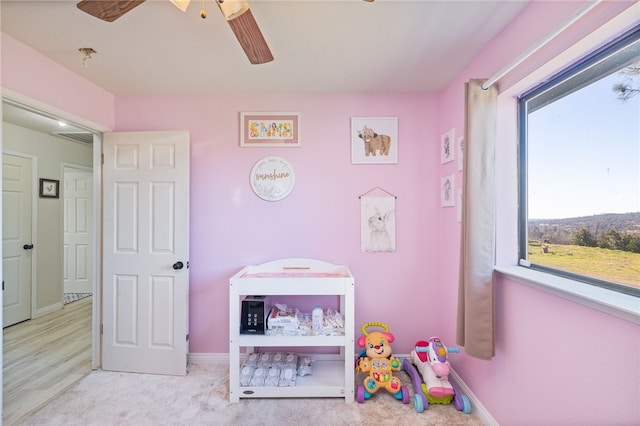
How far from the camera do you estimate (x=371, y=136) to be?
2357mm

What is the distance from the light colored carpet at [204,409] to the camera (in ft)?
5.56

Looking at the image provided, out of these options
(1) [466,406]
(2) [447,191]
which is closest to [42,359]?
(1) [466,406]

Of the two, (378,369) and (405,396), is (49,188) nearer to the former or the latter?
(378,369)

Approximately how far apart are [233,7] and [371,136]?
1.53 m

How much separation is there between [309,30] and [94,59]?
4.99 feet

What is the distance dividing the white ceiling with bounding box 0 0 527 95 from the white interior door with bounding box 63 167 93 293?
320 centimetres

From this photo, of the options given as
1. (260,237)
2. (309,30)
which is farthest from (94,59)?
(260,237)

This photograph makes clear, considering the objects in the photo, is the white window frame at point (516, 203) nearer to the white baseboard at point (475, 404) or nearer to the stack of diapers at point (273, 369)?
the white baseboard at point (475, 404)

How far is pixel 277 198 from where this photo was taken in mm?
2365

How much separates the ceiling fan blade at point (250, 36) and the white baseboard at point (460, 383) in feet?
7.59

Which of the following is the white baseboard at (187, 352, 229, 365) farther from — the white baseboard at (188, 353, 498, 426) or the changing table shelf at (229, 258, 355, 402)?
the changing table shelf at (229, 258, 355, 402)

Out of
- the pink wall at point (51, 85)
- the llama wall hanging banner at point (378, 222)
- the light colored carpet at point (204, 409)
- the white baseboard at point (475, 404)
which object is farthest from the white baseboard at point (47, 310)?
the white baseboard at point (475, 404)

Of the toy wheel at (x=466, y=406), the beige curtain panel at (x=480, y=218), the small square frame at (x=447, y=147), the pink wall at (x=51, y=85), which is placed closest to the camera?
the beige curtain panel at (x=480, y=218)

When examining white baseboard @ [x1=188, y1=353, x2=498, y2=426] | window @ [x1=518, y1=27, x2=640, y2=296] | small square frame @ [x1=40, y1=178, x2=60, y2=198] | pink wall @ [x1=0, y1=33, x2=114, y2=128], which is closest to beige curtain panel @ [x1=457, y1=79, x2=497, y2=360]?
window @ [x1=518, y1=27, x2=640, y2=296]
